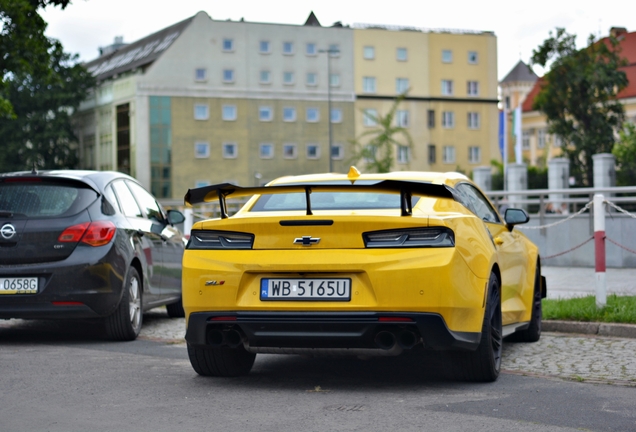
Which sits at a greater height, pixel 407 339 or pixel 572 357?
pixel 407 339

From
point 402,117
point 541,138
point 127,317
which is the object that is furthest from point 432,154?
point 127,317

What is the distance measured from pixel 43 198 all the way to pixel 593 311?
5.19m

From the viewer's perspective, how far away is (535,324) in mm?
9828

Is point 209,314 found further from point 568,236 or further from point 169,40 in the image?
point 169,40

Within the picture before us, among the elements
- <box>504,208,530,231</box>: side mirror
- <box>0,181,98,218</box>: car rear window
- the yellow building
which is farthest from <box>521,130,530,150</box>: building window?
<box>504,208,530,231</box>: side mirror

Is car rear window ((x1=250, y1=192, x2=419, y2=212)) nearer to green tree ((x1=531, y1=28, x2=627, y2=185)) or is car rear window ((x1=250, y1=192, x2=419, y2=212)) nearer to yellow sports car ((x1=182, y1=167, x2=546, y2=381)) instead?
yellow sports car ((x1=182, y1=167, x2=546, y2=381))

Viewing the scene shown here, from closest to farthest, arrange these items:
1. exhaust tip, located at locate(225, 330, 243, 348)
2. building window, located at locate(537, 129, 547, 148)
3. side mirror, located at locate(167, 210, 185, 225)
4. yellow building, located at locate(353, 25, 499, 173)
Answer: exhaust tip, located at locate(225, 330, 243, 348) < side mirror, located at locate(167, 210, 185, 225) < yellow building, located at locate(353, 25, 499, 173) < building window, located at locate(537, 129, 547, 148)

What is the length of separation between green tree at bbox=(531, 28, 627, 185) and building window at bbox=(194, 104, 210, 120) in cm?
4403

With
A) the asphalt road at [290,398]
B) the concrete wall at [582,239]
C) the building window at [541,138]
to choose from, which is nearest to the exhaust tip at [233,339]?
the asphalt road at [290,398]

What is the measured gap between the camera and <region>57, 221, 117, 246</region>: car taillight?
380 inches

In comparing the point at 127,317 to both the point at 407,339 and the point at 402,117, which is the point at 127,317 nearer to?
the point at 407,339

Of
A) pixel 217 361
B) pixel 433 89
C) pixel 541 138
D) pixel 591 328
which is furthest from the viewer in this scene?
pixel 541 138

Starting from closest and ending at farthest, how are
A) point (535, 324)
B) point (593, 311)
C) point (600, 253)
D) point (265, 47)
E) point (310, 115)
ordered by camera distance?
point (535, 324) < point (593, 311) < point (600, 253) < point (265, 47) < point (310, 115)

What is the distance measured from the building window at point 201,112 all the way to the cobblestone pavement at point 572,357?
8550 centimetres
